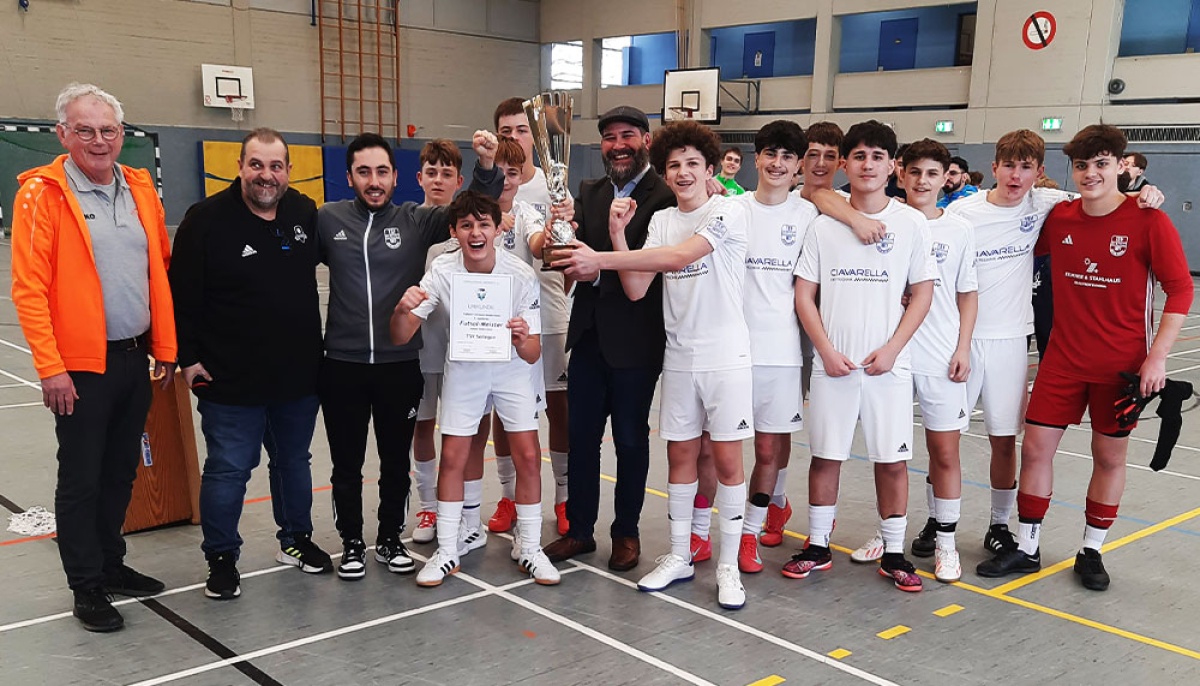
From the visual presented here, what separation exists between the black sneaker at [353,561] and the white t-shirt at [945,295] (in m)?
2.65

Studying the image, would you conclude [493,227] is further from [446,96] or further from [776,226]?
[446,96]

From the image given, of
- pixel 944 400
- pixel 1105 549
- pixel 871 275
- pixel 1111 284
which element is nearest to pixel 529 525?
pixel 871 275

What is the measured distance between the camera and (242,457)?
389 cm

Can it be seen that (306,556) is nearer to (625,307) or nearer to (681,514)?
(681,514)

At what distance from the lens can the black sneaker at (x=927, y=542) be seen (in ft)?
15.1

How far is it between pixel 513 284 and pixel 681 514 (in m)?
1.25

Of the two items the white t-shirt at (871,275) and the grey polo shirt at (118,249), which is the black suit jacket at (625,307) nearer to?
the white t-shirt at (871,275)

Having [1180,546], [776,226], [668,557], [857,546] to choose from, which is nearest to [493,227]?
[776,226]

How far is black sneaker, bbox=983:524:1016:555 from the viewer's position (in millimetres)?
4410

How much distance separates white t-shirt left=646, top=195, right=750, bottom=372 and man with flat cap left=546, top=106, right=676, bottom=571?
21cm

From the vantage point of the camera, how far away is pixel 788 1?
70.5 feet

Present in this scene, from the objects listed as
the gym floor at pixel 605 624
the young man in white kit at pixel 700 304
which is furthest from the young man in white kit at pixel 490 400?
the young man in white kit at pixel 700 304

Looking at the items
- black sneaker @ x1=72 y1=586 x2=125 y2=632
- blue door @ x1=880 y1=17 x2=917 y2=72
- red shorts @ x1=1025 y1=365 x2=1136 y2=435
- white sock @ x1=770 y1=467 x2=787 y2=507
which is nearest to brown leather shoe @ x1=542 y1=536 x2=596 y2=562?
white sock @ x1=770 y1=467 x2=787 y2=507

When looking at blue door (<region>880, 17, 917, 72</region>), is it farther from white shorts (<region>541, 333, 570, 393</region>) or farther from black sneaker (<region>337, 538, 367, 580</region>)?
black sneaker (<region>337, 538, 367, 580</region>)
